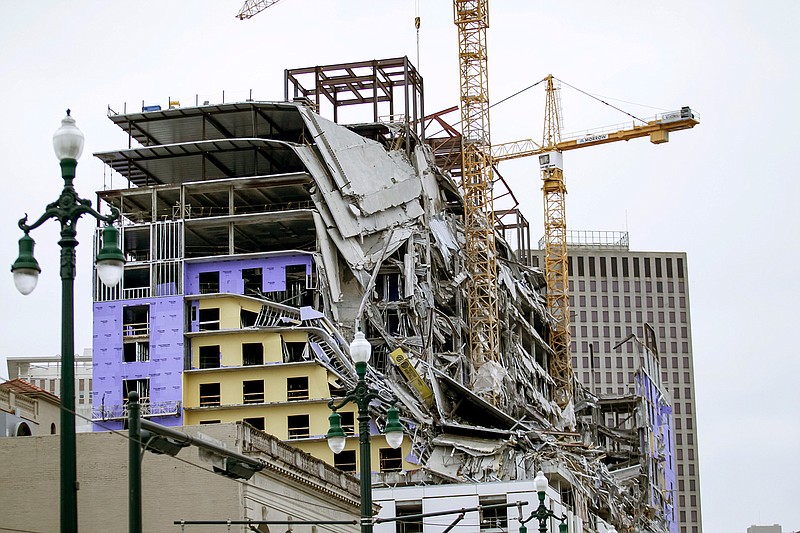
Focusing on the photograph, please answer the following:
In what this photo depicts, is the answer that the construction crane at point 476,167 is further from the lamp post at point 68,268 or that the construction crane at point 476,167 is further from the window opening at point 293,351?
the lamp post at point 68,268

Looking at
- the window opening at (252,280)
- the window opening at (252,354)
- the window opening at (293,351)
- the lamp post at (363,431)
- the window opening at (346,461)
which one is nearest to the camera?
the lamp post at (363,431)

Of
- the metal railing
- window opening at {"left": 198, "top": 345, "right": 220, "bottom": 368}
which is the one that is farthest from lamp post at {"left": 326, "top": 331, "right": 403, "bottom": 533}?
window opening at {"left": 198, "top": 345, "right": 220, "bottom": 368}

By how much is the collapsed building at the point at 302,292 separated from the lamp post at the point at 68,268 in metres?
86.3

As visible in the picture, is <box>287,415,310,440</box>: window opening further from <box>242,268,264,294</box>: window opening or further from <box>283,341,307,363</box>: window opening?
<box>242,268,264,294</box>: window opening

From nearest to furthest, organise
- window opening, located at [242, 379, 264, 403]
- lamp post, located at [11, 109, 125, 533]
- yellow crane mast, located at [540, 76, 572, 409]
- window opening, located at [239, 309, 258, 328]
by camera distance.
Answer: lamp post, located at [11, 109, 125, 533]
window opening, located at [242, 379, 264, 403]
window opening, located at [239, 309, 258, 328]
yellow crane mast, located at [540, 76, 572, 409]

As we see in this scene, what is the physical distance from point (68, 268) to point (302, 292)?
96.4 metres

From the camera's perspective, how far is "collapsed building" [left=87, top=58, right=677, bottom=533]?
115 metres

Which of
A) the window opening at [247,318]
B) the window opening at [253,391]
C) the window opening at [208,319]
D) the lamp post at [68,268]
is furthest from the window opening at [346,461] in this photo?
the lamp post at [68,268]

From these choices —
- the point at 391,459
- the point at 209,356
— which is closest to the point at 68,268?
the point at 391,459

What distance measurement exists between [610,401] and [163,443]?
149424 mm

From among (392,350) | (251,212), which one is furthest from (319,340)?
(251,212)

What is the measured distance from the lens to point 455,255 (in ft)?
447

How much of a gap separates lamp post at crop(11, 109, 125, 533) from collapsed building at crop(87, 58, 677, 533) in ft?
283

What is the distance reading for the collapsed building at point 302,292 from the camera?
11531cm
